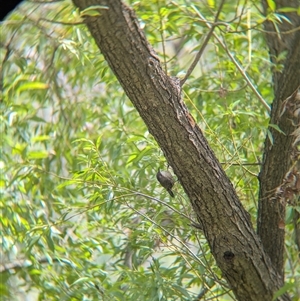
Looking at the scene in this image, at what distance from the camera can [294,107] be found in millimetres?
1542

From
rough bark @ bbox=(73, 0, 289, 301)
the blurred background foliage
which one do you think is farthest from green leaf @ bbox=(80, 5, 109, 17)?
the blurred background foliage

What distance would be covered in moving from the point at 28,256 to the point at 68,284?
0.78ft

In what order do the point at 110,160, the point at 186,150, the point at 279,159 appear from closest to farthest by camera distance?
the point at 186,150, the point at 279,159, the point at 110,160

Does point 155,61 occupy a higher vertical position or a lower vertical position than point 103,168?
higher

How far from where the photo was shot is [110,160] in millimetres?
2156

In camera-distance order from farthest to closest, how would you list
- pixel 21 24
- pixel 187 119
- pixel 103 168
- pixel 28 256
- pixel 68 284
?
1. pixel 68 284
2. pixel 28 256
3. pixel 103 168
4. pixel 187 119
5. pixel 21 24

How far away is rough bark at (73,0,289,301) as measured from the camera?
144 cm

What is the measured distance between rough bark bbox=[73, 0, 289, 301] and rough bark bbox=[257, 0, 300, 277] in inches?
3.3

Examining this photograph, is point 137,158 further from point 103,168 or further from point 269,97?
point 269,97

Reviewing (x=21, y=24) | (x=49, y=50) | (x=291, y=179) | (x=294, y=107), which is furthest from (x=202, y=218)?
(x=49, y=50)

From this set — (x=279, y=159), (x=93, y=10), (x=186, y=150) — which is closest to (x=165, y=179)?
(x=186, y=150)

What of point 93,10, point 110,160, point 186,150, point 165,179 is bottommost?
point 110,160

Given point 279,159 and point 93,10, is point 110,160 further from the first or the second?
point 93,10

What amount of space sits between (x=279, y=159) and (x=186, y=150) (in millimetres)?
277
